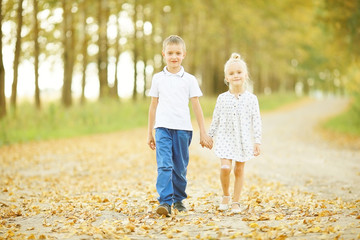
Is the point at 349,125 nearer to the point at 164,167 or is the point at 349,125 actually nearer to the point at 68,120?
the point at 68,120

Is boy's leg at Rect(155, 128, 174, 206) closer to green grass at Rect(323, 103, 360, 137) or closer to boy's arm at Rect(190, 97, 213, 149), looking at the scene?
boy's arm at Rect(190, 97, 213, 149)

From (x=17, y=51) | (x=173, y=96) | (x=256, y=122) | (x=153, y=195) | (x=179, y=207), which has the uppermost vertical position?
(x=17, y=51)

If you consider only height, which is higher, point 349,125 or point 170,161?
point 170,161

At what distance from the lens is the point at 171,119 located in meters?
5.29

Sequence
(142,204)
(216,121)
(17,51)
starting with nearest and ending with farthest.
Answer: (216,121) → (142,204) → (17,51)

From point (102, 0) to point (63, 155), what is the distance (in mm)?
14276

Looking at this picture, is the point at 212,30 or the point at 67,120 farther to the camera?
the point at 212,30

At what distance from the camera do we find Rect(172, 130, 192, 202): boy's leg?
5.35 metres

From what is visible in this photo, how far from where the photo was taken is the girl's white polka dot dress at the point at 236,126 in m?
5.34

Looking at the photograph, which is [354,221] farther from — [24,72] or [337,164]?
[24,72]

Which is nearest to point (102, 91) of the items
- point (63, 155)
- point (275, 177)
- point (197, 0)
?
point (197, 0)

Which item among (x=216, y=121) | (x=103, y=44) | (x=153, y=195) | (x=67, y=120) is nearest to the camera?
(x=216, y=121)

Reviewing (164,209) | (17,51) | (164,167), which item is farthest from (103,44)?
(164,209)

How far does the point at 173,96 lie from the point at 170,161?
0.78m
